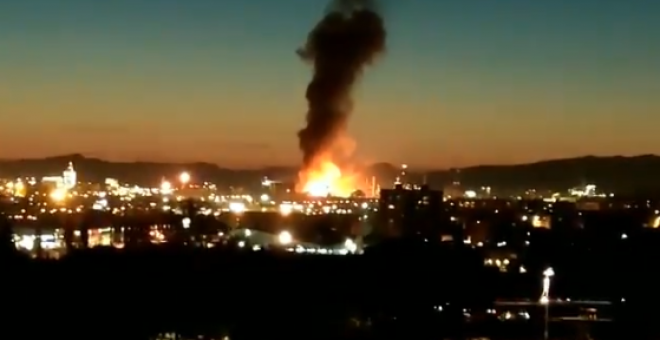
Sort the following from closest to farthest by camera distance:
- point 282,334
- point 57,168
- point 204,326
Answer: point 282,334 → point 204,326 → point 57,168

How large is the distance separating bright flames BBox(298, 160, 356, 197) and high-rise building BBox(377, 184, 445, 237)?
194cm

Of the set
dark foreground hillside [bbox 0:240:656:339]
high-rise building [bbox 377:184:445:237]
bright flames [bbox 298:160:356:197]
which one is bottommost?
dark foreground hillside [bbox 0:240:656:339]

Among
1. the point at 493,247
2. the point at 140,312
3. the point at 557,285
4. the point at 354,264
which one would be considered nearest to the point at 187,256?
the point at 354,264

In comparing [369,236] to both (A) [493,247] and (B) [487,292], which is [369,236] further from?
(B) [487,292]

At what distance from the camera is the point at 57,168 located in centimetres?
7825

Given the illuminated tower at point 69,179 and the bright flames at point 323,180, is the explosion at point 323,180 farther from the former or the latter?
the illuminated tower at point 69,179

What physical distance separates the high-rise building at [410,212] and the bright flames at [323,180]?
1.94 meters

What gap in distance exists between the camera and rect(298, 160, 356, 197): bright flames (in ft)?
131

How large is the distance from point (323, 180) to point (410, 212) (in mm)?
3890

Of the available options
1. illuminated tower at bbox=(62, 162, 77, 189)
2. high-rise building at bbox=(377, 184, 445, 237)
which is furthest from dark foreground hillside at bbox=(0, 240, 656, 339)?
illuminated tower at bbox=(62, 162, 77, 189)

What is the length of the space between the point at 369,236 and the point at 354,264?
12.4 m

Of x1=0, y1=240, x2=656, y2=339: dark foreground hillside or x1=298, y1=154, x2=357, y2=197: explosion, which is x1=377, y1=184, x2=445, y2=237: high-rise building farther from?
x1=0, y1=240, x2=656, y2=339: dark foreground hillside

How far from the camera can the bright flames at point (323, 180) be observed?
40.1m

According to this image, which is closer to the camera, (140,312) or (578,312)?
(140,312)
